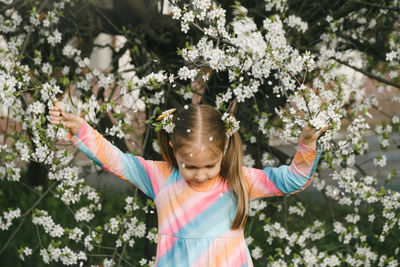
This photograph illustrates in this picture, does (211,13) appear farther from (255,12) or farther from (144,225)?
(144,225)

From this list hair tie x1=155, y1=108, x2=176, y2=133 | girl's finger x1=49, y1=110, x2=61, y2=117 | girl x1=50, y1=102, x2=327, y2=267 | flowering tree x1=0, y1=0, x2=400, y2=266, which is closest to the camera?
girl's finger x1=49, y1=110, x2=61, y2=117

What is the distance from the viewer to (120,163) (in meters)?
2.15

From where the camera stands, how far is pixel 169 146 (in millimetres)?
2238

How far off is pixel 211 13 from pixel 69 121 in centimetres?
97

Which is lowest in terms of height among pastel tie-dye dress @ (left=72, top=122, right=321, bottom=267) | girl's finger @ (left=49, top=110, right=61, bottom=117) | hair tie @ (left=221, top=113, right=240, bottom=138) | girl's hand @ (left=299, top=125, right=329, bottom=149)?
pastel tie-dye dress @ (left=72, top=122, right=321, bottom=267)

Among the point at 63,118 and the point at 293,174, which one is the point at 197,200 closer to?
the point at 293,174

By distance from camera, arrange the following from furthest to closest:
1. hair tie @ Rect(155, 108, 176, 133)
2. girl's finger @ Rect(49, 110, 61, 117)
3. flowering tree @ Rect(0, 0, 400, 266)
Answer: flowering tree @ Rect(0, 0, 400, 266) < hair tie @ Rect(155, 108, 176, 133) < girl's finger @ Rect(49, 110, 61, 117)

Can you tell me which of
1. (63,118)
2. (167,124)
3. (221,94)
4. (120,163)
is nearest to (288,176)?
(167,124)

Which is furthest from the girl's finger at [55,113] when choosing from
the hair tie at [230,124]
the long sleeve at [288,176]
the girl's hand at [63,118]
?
the long sleeve at [288,176]

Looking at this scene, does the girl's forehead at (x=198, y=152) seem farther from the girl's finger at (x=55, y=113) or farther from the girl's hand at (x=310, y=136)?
the girl's finger at (x=55, y=113)

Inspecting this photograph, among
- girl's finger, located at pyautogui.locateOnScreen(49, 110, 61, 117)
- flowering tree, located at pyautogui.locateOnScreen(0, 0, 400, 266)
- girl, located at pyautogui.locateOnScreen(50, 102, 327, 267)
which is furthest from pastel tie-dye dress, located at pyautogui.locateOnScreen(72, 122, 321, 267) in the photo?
flowering tree, located at pyautogui.locateOnScreen(0, 0, 400, 266)

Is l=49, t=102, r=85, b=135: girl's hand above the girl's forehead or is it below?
above

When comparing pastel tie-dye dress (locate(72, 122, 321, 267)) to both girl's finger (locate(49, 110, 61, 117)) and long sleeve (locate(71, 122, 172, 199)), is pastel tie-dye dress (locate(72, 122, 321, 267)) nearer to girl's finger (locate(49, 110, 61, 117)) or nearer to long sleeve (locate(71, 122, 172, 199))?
long sleeve (locate(71, 122, 172, 199))

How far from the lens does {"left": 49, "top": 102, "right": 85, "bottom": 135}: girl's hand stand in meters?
1.91
